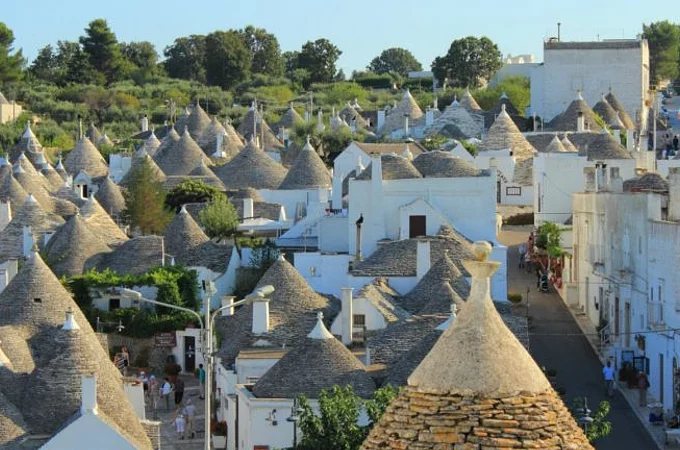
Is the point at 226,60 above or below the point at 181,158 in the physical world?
above

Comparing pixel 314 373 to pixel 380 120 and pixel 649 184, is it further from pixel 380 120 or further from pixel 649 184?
pixel 380 120

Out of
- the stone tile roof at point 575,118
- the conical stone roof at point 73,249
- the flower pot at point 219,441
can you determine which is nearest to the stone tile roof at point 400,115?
the stone tile roof at point 575,118

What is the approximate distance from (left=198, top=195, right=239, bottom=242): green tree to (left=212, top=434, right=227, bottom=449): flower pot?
21.8 m

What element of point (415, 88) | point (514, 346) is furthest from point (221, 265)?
point (415, 88)

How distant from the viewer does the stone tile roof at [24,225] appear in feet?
181

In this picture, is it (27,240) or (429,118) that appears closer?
(27,240)

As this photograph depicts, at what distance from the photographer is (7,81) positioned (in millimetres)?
124375

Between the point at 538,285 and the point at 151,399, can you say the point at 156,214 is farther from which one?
the point at 151,399

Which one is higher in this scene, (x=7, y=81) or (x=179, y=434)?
(x=7, y=81)

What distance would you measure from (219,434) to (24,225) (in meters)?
22.1

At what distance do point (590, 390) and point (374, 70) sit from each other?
120439 millimetres

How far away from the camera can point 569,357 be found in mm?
41750

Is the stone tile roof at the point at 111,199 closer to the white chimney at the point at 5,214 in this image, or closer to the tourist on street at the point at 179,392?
the white chimney at the point at 5,214

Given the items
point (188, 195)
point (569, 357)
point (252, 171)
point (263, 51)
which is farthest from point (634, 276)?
point (263, 51)
